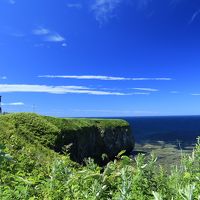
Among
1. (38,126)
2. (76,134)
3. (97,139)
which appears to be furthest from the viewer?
(97,139)

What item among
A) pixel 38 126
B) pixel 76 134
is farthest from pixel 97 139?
pixel 38 126

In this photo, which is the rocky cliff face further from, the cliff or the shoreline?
the shoreline

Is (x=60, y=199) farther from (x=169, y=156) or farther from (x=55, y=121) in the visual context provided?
(x=169, y=156)

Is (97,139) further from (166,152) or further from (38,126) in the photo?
(38,126)

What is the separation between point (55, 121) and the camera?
4134cm

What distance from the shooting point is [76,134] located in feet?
152

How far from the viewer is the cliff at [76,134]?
33562mm

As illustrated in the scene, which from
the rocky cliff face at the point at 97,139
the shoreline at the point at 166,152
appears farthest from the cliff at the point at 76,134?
the shoreline at the point at 166,152

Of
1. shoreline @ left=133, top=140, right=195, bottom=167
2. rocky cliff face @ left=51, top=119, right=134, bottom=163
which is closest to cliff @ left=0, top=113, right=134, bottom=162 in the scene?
rocky cliff face @ left=51, top=119, right=134, bottom=163

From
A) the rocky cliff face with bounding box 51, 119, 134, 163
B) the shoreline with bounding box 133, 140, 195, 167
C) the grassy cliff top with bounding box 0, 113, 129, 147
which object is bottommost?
the shoreline with bounding box 133, 140, 195, 167

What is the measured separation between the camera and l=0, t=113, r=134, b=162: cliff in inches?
1321

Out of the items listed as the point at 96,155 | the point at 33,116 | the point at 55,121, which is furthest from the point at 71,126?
the point at 96,155

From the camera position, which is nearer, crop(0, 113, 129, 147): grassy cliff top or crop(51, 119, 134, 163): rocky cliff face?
crop(0, 113, 129, 147): grassy cliff top

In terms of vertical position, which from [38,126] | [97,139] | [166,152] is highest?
[38,126]
